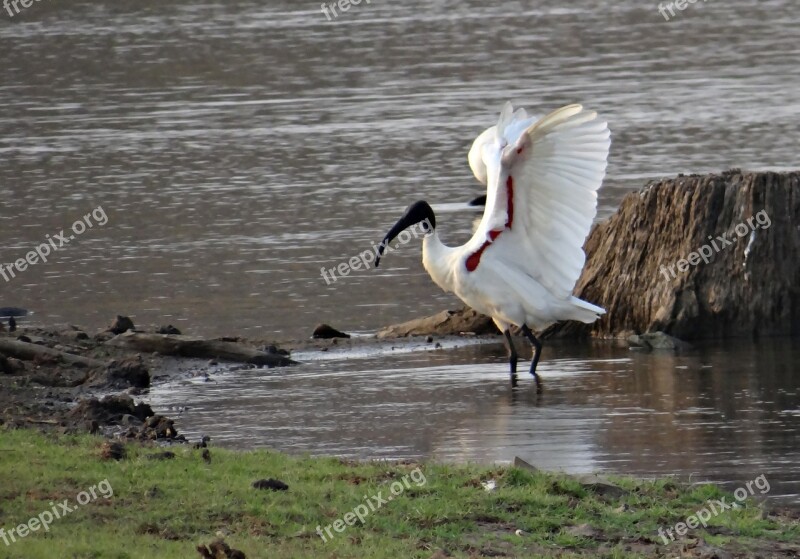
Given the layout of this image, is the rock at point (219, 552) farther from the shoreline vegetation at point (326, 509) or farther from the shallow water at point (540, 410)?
the shallow water at point (540, 410)

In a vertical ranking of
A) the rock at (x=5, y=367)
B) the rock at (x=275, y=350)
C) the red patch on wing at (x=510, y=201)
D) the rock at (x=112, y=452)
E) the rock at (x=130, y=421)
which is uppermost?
the red patch on wing at (x=510, y=201)

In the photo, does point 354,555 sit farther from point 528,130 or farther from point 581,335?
point 581,335

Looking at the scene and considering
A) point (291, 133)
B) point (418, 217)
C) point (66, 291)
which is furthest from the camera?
point (291, 133)

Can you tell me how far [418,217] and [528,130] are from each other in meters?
1.34

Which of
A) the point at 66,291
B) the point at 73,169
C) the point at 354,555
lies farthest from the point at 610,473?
the point at 73,169

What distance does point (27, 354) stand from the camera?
37.1ft

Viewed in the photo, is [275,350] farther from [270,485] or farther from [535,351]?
[270,485]

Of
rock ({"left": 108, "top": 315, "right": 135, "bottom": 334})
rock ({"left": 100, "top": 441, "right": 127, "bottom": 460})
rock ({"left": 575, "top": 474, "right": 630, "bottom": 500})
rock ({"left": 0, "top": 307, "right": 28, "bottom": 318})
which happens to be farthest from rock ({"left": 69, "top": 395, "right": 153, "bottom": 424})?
rock ({"left": 0, "top": 307, "right": 28, "bottom": 318})

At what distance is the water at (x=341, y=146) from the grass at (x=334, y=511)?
0.99 meters

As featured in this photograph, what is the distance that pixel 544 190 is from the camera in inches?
458

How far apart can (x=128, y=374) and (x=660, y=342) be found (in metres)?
4.11

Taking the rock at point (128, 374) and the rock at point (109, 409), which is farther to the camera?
the rock at point (128, 374)

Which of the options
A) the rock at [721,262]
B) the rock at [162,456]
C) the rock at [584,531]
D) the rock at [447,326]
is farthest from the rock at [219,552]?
the rock at [447,326]

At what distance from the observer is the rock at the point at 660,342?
12.4m
